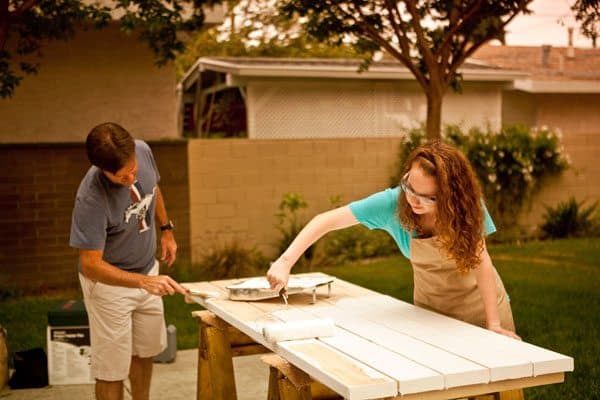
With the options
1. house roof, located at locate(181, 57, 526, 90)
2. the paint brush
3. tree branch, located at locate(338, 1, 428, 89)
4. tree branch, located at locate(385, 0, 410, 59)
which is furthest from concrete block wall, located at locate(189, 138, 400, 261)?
the paint brush

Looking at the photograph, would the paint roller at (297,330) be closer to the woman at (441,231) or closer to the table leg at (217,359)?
the woman at (441,231)

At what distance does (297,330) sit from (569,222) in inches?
451

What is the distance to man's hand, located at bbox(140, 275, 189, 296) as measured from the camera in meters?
4.44

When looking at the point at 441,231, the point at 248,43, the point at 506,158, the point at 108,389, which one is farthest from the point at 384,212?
the point at 248,43

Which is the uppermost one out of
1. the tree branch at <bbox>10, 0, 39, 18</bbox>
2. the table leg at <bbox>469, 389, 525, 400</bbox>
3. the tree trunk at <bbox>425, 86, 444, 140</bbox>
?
the tree branch at <bbox>10, 0, 39, 18</bbox>

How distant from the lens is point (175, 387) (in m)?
6.21

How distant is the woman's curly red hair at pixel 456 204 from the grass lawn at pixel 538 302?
2.25 m

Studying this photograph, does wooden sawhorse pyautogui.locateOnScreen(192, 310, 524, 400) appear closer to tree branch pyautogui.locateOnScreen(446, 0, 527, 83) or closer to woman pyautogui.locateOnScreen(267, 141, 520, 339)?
woman pyautogui.locateOnScreen(267, 141, 520, 339)

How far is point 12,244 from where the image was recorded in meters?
10.7

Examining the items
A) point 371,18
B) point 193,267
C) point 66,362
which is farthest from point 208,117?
point 66,362

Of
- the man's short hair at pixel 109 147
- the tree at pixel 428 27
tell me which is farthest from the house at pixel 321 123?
the man's short hair at pixel 109 147

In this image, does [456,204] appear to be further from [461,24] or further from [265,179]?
[265,179]

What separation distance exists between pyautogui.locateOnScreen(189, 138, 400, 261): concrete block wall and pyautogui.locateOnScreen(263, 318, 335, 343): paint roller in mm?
8165

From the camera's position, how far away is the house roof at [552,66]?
20.4m
